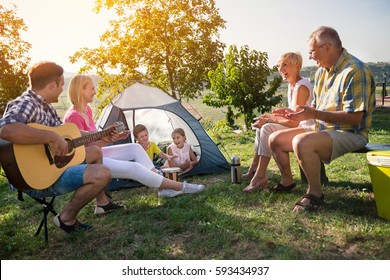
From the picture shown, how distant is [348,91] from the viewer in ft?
10.2

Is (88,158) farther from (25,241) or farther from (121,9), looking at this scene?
(121,9)

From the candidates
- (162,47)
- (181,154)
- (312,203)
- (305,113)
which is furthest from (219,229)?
(162,47)

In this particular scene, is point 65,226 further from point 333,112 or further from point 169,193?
point 333,112

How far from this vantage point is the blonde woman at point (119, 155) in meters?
3.57

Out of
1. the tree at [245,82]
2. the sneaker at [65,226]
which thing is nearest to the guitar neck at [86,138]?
the sneaker at [65,226]

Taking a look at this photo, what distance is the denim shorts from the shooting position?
9.74 feet

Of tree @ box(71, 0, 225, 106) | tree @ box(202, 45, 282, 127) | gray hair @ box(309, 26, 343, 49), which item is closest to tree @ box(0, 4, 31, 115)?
tree @ box(71, 0, 225, 106)

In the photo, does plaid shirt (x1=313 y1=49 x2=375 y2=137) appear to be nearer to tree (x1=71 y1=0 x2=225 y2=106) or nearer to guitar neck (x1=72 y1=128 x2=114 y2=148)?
guitar neck (x1=72 y1=128 x2=114 y2=148)

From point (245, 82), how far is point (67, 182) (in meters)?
8.33

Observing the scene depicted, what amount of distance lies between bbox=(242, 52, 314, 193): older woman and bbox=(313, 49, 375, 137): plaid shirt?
43cm

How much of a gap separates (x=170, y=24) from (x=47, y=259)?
771cm

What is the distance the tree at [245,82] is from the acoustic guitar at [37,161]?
25.3 ft

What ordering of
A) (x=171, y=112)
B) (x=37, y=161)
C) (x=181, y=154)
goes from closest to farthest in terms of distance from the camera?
(x=37, y=161), (x=181, y=154), (x=171, y=112)

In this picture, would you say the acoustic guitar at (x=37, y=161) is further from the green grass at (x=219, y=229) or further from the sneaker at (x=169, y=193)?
the sneaker at (x=169, y=193)
